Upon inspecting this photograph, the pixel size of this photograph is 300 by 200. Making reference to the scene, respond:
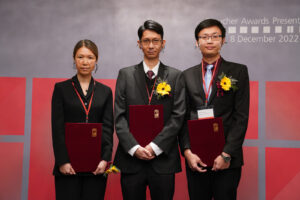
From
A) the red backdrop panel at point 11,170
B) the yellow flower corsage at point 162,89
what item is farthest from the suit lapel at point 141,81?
the red backdrop panel at point 11,170

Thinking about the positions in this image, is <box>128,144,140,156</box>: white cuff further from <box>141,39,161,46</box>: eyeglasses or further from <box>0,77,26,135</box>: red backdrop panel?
<box>0,77,26,135</box>: red backdrop panel

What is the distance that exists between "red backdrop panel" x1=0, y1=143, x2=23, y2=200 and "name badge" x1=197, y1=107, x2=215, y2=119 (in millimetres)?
2194

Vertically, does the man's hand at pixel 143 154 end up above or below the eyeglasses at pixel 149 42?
below

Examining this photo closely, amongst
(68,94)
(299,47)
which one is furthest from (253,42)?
(68,94)

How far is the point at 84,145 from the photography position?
243cm

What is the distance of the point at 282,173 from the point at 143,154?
188 cm

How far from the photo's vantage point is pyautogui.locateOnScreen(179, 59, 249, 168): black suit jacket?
2.35 meters

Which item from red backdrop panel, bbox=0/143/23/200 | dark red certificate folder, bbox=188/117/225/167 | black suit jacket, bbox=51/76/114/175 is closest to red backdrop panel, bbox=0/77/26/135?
red backdrop panel, bbox=0/143/23/200

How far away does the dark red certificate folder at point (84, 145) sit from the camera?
7.89 ft

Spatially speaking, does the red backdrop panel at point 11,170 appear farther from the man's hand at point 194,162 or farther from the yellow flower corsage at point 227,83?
the yellow flower corsage at point 227,83

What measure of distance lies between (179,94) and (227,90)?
15.0 inches

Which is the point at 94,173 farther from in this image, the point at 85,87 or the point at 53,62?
the point at 53,62

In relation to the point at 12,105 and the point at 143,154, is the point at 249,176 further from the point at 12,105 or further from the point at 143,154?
the point at 12,105

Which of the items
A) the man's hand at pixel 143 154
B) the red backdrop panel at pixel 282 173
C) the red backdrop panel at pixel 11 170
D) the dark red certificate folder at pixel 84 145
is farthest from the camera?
the red backdrop panel at pixel 11 170
